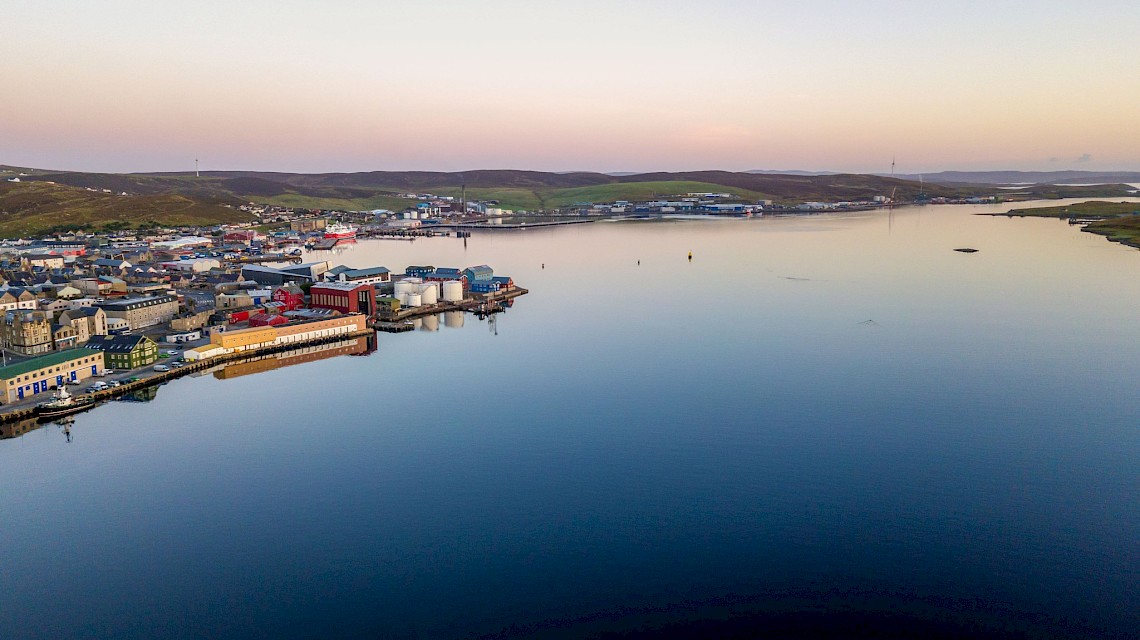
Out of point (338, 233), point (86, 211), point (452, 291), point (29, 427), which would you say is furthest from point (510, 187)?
point (29, 427)

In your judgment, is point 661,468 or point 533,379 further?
point 533,379

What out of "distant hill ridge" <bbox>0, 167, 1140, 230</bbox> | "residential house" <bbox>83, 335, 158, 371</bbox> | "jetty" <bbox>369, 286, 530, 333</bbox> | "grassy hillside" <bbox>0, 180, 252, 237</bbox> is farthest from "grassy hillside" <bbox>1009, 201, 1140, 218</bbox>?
"grassy hillside" <bbox>0, 180, 252, 237</bbox>

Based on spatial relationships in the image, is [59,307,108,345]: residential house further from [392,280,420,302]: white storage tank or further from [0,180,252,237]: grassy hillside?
[0,180,252,237]: grassy hillside

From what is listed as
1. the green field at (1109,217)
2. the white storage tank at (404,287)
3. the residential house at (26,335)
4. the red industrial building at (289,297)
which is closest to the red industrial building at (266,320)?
the red industrial building at (289,297)

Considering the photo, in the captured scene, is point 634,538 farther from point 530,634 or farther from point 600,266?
point 600,266

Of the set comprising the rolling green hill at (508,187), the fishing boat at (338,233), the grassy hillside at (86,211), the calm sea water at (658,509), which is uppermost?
the rolling green hill at (508,187)

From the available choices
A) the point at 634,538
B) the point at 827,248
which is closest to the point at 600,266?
the point at 827,248

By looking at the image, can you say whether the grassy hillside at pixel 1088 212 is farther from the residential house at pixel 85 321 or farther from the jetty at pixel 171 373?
the residential house at pixel 85 321
